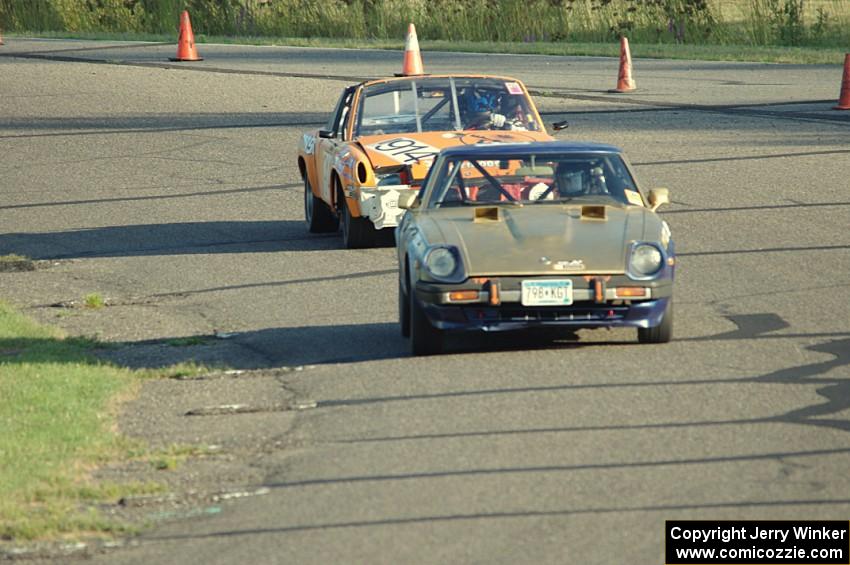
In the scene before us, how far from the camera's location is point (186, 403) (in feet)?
29.8

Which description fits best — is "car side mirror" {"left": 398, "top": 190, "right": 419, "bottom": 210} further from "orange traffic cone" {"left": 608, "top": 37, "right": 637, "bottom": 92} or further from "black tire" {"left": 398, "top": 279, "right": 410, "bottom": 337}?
"orange traffic cone" {"left": 608, "top": 37, "right": 637, "bottom": 92}

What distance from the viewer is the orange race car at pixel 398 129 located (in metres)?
13.9

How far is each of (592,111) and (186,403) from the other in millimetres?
14530

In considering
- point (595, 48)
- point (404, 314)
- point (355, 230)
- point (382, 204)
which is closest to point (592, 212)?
point (404, 314)

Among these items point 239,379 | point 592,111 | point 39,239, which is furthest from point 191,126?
point 239,379

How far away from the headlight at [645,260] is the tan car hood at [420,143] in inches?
160

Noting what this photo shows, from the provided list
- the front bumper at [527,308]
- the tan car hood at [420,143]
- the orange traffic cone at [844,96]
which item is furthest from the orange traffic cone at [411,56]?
the front bumper at [527,308]

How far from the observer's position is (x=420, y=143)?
14109 mm

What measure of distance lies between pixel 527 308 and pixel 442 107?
216 inches

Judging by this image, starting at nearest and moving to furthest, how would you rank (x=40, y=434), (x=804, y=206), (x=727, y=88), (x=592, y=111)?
(x=40, y=434)
(x=804, y=206)
(x=592, y=111)
(x=727, y=88)

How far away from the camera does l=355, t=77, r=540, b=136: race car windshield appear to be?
14.6m

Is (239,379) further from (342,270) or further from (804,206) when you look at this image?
(804,206)

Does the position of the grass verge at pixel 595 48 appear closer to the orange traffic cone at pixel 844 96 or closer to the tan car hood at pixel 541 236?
the orange traffic cone at pixel 844 96

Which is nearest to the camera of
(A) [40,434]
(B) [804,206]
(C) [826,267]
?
(A) [40,434]
